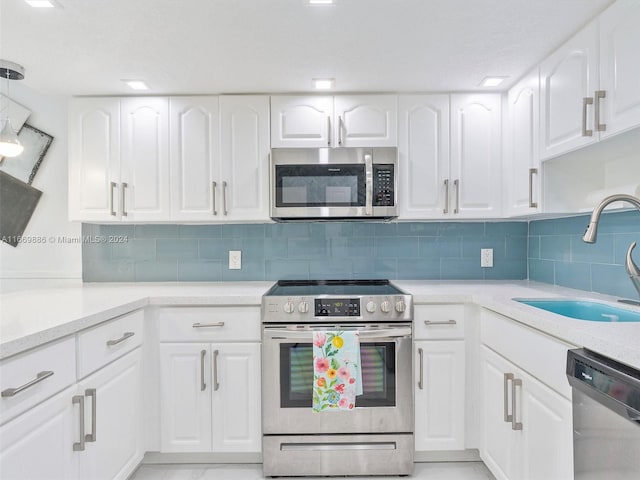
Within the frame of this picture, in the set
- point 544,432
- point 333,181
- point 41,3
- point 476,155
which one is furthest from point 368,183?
point 41,3

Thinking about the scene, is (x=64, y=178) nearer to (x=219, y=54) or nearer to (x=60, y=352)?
(x=219, y=54)

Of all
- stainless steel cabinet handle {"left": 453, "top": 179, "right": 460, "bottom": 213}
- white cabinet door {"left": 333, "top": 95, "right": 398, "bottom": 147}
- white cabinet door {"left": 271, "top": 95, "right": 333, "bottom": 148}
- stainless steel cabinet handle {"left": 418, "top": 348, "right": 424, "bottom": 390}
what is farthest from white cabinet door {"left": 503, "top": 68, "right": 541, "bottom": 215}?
white cabinet door {"left": 271, "top": 95, "right": 333, "bottom": 148}

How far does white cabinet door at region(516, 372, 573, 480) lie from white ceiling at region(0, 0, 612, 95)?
1473 mm

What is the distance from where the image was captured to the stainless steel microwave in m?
2.16

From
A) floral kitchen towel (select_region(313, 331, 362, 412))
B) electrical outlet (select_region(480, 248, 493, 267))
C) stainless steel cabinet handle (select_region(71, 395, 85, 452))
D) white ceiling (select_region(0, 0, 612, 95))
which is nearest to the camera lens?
stainless steel cabinet handle (select_region(71, 395, 85, 452))

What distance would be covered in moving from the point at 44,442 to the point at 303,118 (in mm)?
1913

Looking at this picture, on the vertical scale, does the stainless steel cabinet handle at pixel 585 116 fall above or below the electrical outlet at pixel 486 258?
above

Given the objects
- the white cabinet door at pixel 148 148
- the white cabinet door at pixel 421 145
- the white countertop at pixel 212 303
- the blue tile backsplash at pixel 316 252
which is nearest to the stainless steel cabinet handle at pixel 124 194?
the white cabinet door at pixel 148 148

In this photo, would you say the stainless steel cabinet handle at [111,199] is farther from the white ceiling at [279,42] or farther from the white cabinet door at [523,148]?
the white cabinet door at [523,148]

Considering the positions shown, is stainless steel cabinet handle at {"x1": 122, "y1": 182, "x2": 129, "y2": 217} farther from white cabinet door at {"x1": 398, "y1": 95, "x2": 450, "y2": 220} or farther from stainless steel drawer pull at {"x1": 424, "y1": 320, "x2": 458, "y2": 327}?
stainless steel drawer pull at {"x1": 424, "y1": 320, "x2": 458, "y2": 327}

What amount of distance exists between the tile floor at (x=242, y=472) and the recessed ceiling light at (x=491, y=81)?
2137 mm

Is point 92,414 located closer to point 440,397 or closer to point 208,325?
point 208,325

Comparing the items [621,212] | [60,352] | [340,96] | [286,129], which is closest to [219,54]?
[286,129]

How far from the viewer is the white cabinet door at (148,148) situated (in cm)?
226
